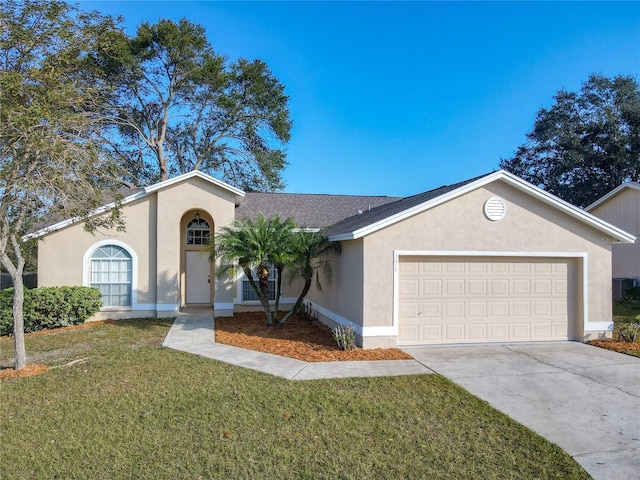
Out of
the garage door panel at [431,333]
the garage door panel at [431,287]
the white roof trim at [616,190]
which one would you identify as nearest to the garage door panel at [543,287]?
the garage door panel at [431,287]

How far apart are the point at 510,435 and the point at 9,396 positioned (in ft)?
23.5

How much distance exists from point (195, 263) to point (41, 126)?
946cm

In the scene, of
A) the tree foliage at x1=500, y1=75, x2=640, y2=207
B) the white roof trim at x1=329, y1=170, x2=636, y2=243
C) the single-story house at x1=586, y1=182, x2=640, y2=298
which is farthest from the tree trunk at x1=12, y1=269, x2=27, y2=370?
the tree foliage at x1=500, y1=75, x2=640, y2=207

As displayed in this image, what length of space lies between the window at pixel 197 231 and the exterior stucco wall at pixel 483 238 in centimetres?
883

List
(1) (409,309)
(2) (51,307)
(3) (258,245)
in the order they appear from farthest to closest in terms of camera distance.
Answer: (2) (51,307) < (3) (258,245) < (1) (409,309)

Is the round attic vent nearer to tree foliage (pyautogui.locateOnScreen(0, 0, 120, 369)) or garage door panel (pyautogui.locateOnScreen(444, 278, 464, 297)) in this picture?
garage door panel (pyautogui.locateOnScreen(444, 278, 464, 297))

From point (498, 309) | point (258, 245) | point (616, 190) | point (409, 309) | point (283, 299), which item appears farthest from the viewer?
point (616, 190)

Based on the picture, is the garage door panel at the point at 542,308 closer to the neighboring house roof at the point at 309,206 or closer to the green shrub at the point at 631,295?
the neighboring house roof at the point at 309,206

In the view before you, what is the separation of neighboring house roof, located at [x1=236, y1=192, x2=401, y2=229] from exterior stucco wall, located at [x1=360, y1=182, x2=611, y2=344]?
6628mm

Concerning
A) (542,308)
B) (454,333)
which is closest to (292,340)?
(454,333)

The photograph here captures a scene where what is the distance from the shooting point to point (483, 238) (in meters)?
9.75

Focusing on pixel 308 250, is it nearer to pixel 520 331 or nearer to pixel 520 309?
pixel 520 309

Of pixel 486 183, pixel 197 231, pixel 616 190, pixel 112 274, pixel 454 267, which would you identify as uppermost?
pixel 616 190

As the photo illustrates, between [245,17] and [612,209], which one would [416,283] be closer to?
[245,17]
